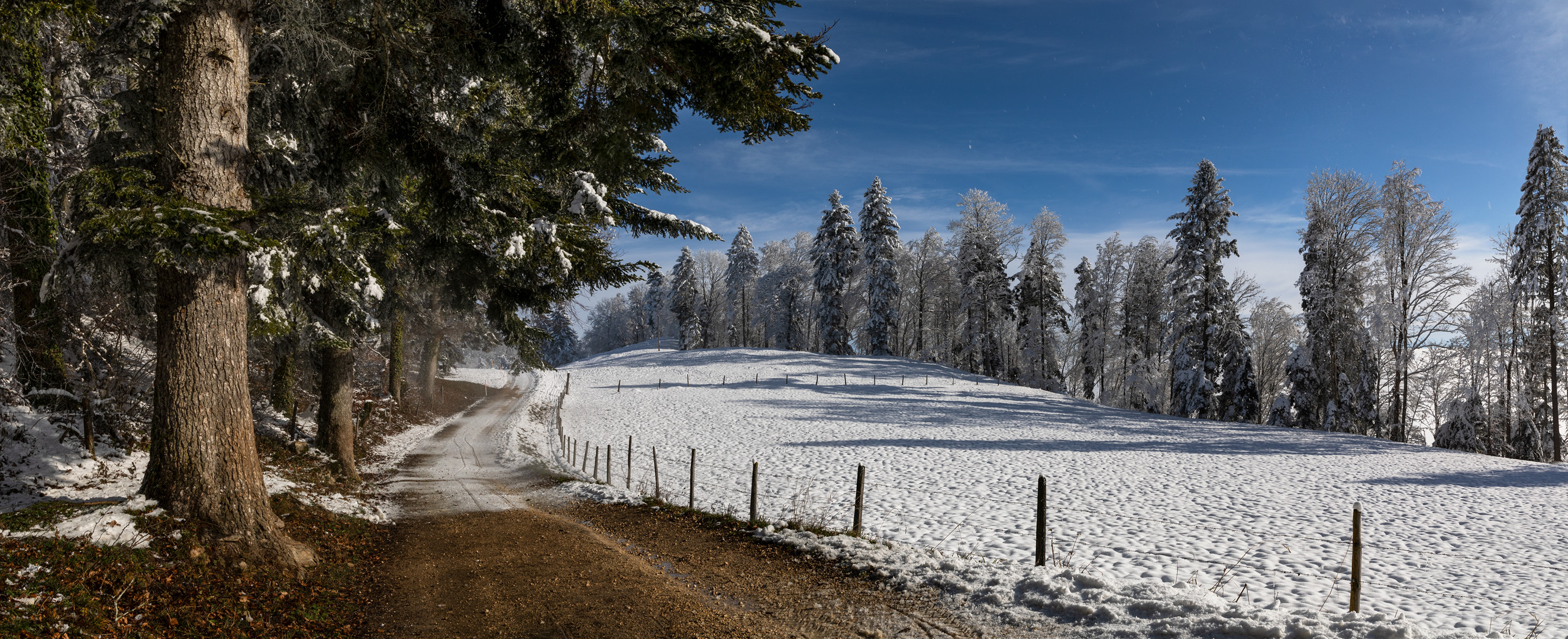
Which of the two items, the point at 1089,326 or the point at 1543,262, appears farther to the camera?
the point at 1089,326

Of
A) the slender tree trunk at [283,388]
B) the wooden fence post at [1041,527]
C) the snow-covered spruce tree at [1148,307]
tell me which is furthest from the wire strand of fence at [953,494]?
the snow-covered spruce tree at [1148,307]

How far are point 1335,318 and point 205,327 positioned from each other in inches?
1429

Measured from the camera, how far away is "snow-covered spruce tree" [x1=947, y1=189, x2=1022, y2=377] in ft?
151

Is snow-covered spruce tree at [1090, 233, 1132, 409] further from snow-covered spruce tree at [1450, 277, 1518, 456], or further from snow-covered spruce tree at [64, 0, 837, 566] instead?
snow-covered spruce tree at [64, 0, 837, 566]

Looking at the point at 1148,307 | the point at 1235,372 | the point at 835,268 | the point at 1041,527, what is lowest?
the point at 1041,527

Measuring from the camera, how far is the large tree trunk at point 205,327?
603 centimetres

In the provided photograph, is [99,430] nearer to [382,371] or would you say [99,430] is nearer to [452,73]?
[452,73]

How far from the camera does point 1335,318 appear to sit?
2761cm

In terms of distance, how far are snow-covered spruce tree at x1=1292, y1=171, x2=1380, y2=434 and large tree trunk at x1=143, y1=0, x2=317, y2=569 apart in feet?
116

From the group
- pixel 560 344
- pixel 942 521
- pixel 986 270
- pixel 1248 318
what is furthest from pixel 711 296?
pixel 942 521

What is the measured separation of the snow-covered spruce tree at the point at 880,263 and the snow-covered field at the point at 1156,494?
750 inches

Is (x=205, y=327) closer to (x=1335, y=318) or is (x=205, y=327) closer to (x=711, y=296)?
(x=1335, y=318)

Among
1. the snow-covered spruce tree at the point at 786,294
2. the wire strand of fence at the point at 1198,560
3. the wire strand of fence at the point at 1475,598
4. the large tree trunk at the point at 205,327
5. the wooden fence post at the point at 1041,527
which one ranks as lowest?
the wire strand of fence at the point at 1198,560

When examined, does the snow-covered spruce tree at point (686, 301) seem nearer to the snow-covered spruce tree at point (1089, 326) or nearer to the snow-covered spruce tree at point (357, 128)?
the snow-covered spruce tree at point (1089, 326)
